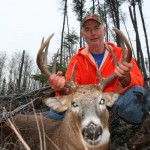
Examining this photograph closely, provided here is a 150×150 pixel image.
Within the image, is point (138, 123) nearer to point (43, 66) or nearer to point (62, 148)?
point (62, 148)

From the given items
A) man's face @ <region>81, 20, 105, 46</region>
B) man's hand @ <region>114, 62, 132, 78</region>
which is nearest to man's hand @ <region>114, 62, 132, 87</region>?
man's hand @ <region>114, 62, 132, 78</region>

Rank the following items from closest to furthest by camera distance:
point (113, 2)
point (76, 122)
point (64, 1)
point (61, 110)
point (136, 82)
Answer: point (76, 122) → point (61, 110) → point (136, 82) → point (113, 2) → point (64, 1)

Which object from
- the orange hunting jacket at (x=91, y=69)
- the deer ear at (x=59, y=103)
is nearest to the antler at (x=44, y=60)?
the deer ear at (x=59, y=103)

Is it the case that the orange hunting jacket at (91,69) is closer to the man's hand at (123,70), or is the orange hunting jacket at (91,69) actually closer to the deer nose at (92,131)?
the man's hand at (123,70)

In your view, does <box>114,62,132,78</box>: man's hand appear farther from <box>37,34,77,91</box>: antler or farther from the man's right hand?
the man's right hand

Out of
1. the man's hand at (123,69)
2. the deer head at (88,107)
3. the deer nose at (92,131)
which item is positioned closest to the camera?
the deer nose at (92,131)

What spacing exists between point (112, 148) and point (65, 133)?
4.53 feet

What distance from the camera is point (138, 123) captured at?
207 inches

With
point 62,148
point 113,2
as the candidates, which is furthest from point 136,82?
point 113,2

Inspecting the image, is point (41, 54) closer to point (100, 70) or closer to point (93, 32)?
point (100, 70)

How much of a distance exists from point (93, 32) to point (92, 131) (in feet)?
8.50

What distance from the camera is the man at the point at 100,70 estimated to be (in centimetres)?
506

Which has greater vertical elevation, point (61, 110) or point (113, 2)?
point (113, 2)

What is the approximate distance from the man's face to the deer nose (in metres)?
2.34
